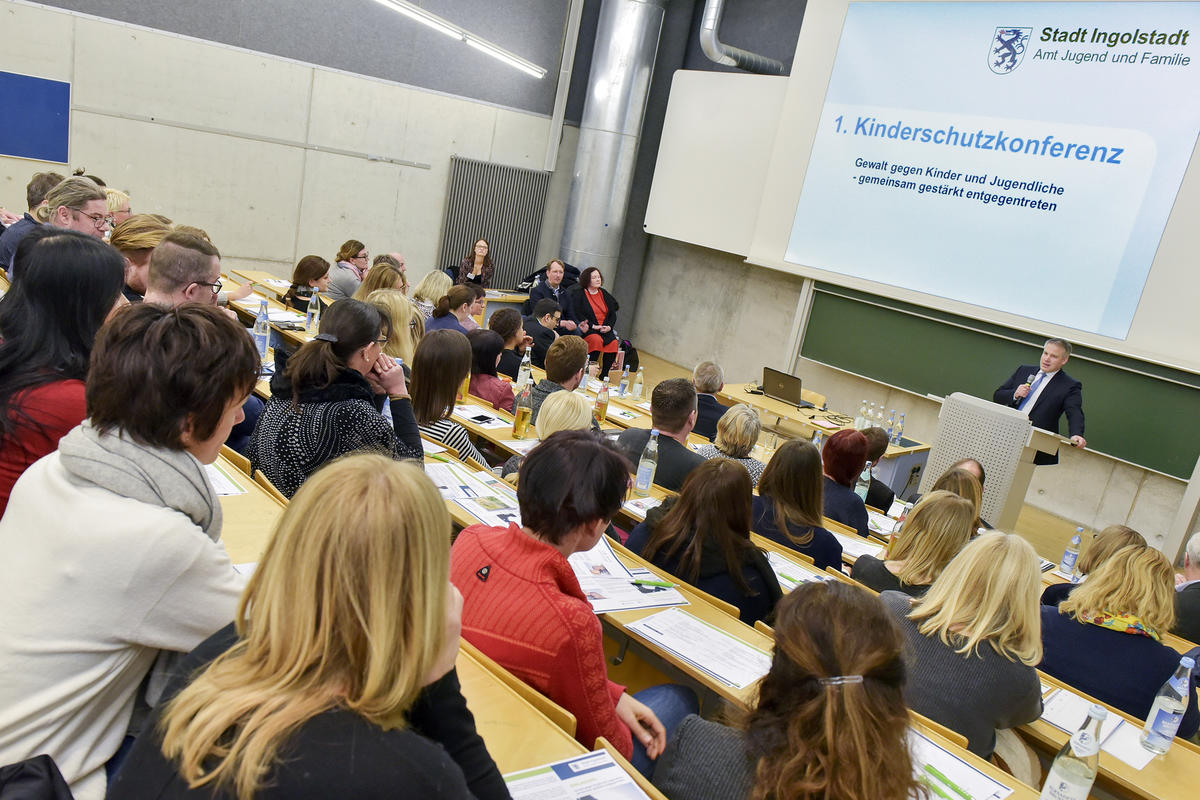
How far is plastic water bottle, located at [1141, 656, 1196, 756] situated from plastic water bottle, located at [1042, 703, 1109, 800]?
68 centimetres

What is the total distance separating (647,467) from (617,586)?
1.33 meters

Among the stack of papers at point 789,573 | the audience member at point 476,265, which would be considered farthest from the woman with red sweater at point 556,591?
the audience member at point 476,265

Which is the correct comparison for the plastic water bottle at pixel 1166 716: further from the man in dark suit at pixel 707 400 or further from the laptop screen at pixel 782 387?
the laptop screen at pixel 782 387

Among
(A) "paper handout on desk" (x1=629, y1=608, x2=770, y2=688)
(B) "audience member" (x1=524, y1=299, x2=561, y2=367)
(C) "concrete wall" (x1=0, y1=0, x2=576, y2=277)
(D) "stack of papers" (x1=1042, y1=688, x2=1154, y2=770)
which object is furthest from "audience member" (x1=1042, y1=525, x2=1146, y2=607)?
(C) "concrete wall" (x1=0, y1=0, x2=576, y2=277)

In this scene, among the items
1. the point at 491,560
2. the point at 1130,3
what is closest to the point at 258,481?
the point at 491,560

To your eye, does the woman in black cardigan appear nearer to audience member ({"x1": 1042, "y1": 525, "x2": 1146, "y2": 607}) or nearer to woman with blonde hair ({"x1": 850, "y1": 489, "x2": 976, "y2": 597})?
audience member ({"x1": 1042, "y1": 525, "x2": 1146, "y2": 607})

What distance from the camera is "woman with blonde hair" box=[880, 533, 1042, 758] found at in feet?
7.68

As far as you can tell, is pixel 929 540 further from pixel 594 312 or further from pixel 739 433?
pixel 594 312

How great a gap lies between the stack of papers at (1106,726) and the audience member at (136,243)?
13.9 feet

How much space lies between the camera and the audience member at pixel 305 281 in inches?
257

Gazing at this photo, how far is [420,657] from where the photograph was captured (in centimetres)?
114

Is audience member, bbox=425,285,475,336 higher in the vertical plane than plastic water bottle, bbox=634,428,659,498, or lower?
higher

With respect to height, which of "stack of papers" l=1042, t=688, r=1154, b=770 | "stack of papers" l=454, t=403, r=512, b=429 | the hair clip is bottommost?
"stack of papers" l=1042, t=688, r=1154, b=770

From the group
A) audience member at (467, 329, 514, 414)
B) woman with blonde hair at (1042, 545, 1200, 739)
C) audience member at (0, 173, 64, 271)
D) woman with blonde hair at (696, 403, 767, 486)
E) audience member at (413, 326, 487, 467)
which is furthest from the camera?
audience member at (467, 329, 514, 414)
